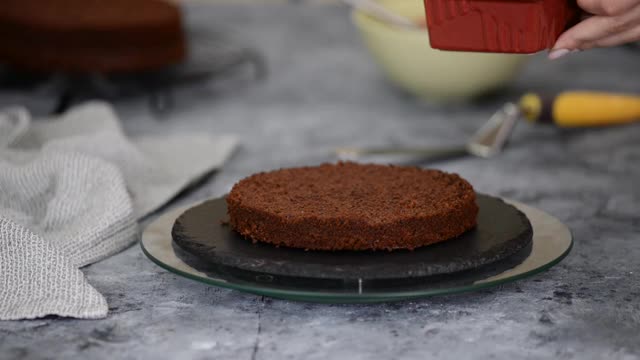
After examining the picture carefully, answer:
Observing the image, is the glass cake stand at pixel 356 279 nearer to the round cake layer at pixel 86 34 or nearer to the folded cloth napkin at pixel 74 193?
the folded cloth napkin at pixel 74 193

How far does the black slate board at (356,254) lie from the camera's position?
1093 millimetres

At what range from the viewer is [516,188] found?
180 centimetres

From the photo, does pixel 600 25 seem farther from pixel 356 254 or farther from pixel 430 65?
pixel 430 65

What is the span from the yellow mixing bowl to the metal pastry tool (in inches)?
8.9

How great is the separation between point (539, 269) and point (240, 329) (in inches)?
14.0

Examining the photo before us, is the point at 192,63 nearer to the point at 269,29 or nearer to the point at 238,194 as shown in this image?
the point at 269,29

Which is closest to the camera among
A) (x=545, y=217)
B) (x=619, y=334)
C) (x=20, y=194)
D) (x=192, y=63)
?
(x=619, y=334)

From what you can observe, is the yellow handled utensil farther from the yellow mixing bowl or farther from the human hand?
the human hand

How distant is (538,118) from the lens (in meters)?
2.05

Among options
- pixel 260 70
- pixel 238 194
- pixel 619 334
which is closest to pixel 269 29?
pixel 260 70

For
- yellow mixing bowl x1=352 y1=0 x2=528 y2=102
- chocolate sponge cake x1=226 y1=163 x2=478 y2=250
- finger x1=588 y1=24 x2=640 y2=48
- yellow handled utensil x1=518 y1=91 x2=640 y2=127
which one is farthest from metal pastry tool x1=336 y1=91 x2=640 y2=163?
finger x1=588 y1=24 x2=640 y2=48

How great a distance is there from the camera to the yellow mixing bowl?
2250mm

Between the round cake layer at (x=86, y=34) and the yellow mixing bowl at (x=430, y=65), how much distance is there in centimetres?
50

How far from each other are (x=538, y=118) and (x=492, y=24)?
963 millimetres
